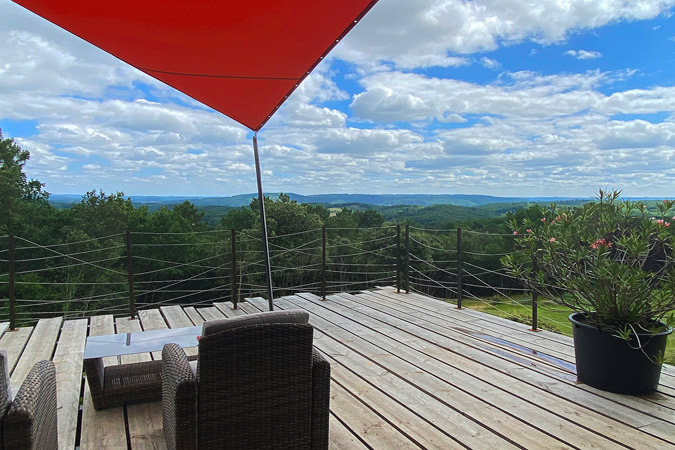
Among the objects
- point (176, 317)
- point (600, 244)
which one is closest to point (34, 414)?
point (600, 244)

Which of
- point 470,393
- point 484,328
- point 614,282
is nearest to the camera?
point 614,282

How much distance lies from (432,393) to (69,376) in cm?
218

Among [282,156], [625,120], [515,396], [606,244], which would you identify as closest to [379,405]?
[515,396]

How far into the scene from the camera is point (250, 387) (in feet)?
4.69

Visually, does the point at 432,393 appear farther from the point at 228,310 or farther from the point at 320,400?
→ the point at 228,310

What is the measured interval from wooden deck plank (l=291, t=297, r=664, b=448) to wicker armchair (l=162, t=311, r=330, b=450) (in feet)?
3.93

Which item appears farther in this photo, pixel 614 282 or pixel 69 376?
pixel 69 376

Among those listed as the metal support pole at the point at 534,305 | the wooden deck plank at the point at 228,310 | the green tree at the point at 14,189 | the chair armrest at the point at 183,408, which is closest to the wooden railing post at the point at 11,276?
the wooden deck plank at the point at 228,310

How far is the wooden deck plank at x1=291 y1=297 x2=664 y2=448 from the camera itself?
6.35 feet

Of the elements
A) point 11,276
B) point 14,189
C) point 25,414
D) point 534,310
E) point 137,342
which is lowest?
point 534,310

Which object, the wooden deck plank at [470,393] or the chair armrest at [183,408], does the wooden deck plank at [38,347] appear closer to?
the chair armrest at [183,408]

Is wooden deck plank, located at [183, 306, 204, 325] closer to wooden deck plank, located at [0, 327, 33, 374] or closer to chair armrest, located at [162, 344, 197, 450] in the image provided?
wooden deck plank, located at [0, 327, 33, 374]

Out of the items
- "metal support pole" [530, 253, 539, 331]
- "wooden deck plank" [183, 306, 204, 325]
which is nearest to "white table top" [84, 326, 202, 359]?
"wooden deck plank" [183, 306, 204, 325]

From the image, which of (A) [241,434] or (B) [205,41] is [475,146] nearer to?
(B) [205,41]
